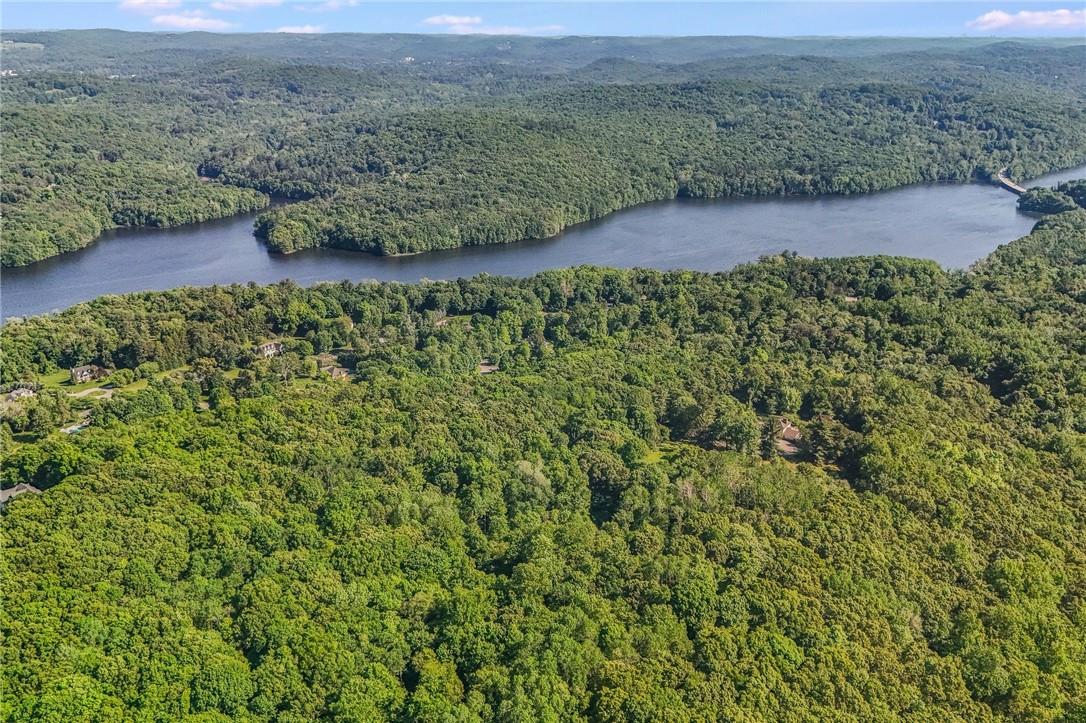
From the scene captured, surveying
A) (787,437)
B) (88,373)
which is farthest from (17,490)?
(787,437)

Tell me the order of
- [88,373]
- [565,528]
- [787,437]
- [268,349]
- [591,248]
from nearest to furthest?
[565,528]
[787,437]
[88,373]
[268,349]
[591,248]

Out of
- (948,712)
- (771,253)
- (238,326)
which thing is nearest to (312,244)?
(238,326)

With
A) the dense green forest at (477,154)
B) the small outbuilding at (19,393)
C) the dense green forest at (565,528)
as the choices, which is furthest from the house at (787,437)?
the dense green forest at (477,154)

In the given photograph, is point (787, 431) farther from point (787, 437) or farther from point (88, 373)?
point (88, 373)

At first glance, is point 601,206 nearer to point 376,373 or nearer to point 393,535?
point 376,373

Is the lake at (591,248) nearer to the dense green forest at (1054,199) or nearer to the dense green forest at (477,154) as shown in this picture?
the dense green forest at (1054,199)
